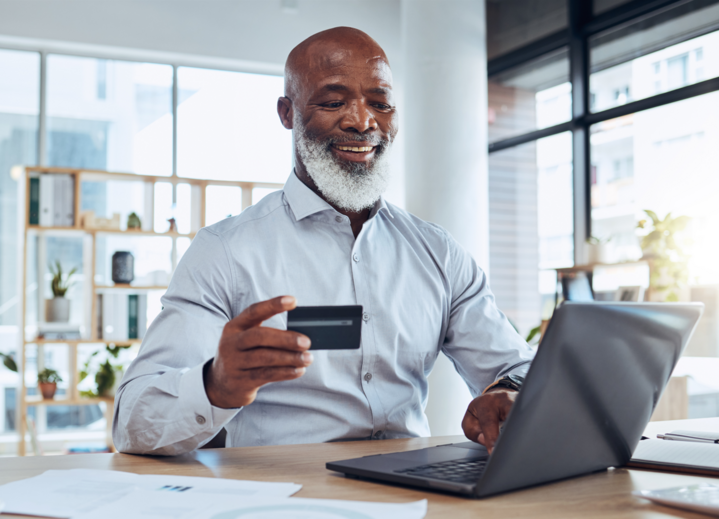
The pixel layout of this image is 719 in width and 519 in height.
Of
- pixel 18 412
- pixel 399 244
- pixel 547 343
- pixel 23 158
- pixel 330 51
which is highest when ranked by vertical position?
pixel 23 158

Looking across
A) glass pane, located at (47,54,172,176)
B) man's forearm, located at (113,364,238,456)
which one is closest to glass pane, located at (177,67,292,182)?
glass pane, located at (47,54,172,176)

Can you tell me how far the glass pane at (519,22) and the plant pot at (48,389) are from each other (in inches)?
159

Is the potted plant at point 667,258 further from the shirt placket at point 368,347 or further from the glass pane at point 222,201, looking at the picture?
the glass pane at point 222,201

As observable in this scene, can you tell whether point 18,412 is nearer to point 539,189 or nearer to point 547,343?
point 539,189

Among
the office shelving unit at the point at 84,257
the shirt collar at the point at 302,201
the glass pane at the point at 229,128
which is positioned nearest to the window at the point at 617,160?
the glass pane at the point at 229,128

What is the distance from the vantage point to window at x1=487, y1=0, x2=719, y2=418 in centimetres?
372

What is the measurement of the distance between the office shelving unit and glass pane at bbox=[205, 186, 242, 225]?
17cm

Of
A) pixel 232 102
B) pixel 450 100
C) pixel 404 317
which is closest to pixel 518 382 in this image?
pixel 404 317

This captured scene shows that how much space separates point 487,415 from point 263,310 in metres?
0.42

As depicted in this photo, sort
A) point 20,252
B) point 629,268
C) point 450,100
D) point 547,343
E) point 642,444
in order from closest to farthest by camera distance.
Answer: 1. point 547,343
2. point 642,444
3. point 629,268
4. point 450,100
5. point 20,252

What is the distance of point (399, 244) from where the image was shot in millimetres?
1519

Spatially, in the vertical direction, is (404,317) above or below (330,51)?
below

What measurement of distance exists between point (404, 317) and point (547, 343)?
0.76 metres

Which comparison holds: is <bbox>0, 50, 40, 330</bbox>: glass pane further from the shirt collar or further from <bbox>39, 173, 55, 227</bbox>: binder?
the shirt collar
